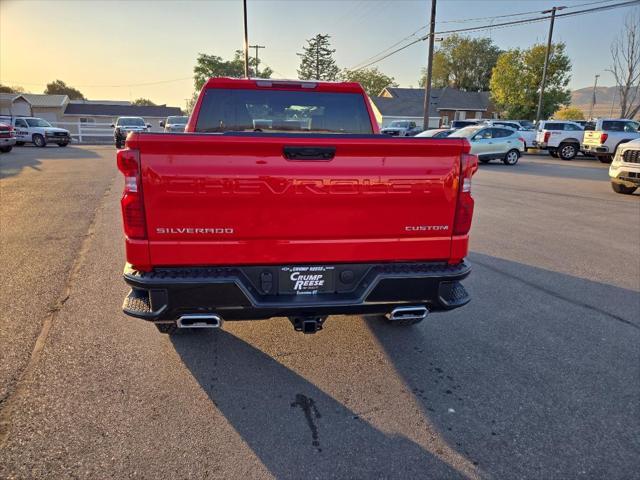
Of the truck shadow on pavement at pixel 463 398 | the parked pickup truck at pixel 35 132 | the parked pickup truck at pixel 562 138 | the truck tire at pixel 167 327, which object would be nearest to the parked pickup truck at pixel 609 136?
the parked pickup truck at pixel 562 138

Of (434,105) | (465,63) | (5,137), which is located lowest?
(5,137)

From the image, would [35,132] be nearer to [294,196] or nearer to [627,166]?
[294,196]

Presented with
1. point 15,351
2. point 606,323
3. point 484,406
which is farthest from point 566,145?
point 15,351

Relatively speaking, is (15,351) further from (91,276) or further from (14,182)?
(14,182)

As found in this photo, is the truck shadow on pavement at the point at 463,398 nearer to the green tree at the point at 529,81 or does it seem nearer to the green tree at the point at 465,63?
the green tree at the point at 529,81

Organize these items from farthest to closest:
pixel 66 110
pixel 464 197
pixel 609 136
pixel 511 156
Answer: pixel 66 110 → pixel 609 136 → pixel 511 156 → pixel 464 197

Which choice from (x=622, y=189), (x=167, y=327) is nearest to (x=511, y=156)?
(x=622, y=189)

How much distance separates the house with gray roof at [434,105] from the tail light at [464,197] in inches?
2305

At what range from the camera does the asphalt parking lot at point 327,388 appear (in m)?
2.34

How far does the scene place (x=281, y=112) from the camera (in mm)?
4230

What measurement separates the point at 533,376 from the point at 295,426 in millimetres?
1898

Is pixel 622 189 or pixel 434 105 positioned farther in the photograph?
pixel 434 105

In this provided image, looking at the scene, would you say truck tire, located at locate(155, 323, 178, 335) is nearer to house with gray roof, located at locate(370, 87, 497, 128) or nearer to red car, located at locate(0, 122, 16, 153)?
red car, located at locate(0, 122, 16, 153)

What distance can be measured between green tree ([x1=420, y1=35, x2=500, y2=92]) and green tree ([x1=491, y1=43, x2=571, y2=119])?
124ft
